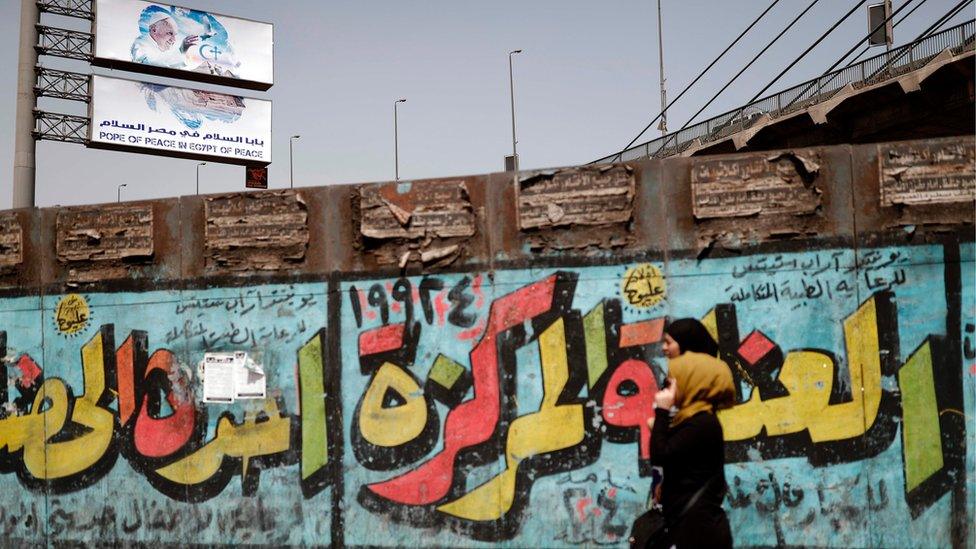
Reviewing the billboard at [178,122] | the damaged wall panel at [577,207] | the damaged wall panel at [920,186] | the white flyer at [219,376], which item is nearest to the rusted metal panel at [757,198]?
the damaged wall panel at [920,186]

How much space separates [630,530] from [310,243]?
314 cm

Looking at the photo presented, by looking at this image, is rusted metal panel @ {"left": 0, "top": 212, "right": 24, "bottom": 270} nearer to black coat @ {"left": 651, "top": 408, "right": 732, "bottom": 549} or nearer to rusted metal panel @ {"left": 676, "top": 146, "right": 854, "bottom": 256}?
rusted metal panel @ {"left": 676, "top": 146, "right": 854, "bottom": 256}

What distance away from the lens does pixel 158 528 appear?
279 inches

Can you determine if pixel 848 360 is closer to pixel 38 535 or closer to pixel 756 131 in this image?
pixel 38 535

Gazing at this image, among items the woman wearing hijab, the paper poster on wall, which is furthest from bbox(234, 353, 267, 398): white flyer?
the woman wearing hijab

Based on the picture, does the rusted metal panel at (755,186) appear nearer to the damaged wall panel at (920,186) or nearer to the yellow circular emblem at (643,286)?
the damaged wall panel at (920,186)

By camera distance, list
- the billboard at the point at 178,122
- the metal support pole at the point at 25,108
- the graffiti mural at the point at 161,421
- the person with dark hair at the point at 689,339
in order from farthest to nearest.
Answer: the billboard at the point at 178,122, the metal support pole at the point at 25,108, the graffiti mural at the point at 161,421, the person with dark hair at the point at 689,339

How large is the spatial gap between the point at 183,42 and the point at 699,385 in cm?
2182

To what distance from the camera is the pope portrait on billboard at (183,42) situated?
22.1 m

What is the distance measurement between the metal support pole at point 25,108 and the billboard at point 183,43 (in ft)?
18.4

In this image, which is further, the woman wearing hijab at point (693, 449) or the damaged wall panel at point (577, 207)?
the damaged wall panel at point (577, 207)

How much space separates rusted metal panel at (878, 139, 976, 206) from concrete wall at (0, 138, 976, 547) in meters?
0.02

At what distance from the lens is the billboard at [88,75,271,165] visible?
68.4 feet

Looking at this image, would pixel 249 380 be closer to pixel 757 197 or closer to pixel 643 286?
pixel 643 286
